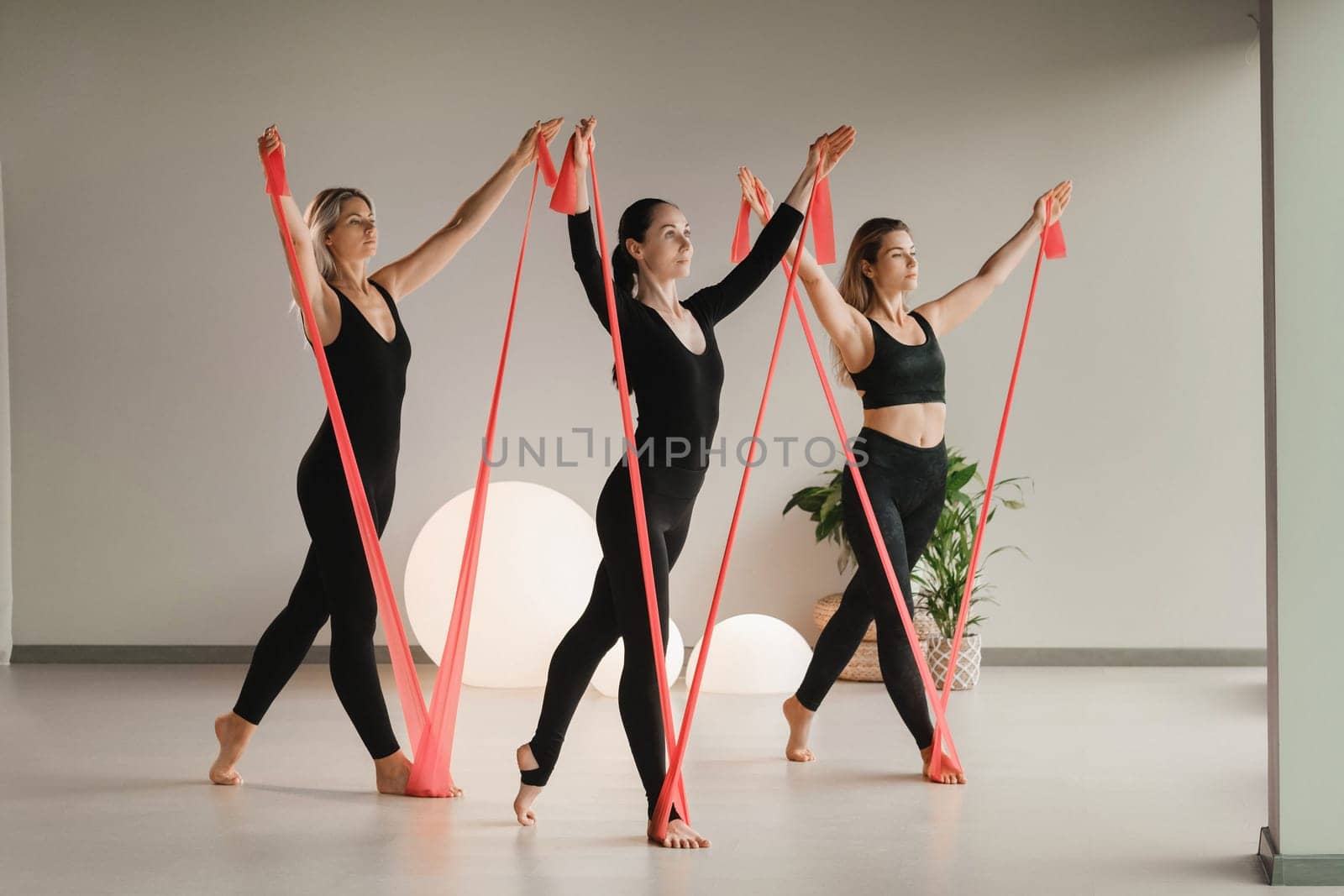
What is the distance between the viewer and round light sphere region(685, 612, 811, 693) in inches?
193

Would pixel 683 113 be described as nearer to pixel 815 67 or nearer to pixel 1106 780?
pixel 815 67

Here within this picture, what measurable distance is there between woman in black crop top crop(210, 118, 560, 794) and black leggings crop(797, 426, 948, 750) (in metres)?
1.16

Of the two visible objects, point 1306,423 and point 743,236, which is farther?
point 743,236

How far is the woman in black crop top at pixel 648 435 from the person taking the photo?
2.79m

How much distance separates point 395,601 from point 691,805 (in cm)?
86

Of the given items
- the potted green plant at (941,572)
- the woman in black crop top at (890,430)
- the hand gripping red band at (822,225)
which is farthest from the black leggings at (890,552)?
the potted green plant at (941,572)

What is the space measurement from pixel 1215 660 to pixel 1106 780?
2.30 meters

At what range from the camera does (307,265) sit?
310 cm

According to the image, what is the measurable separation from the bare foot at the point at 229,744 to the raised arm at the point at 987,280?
2127 millimetres

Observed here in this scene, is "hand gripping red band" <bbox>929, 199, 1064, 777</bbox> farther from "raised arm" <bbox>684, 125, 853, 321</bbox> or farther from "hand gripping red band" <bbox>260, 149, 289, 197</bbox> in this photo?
"hand gripping red band" <bbox>260, 149, 289, 197</bbox>

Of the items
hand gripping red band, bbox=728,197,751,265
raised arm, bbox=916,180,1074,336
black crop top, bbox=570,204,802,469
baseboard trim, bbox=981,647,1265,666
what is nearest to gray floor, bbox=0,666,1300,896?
baseboard trim, bbox=981,647,1265,666

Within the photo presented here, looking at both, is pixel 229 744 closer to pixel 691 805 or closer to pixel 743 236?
pixel 691 805

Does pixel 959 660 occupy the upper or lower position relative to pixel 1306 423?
lower

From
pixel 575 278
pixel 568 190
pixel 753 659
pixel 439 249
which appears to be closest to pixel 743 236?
pixel 568 190
